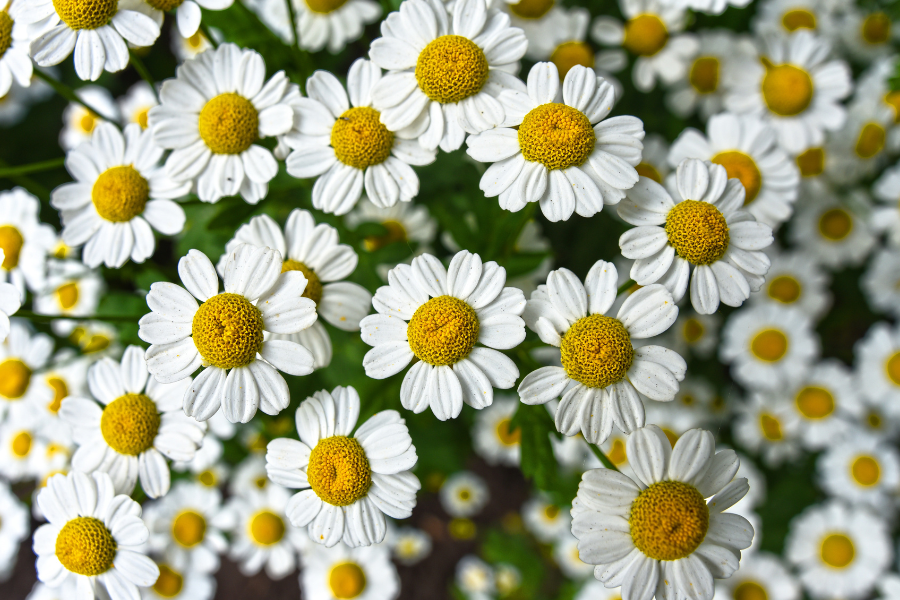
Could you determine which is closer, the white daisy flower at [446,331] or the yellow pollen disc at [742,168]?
the white daisy flower at [446,331]

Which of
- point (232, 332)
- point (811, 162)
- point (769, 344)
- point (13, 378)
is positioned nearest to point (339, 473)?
point (232, 332)

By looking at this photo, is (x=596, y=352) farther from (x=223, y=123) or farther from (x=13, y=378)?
(x=13, y=378)

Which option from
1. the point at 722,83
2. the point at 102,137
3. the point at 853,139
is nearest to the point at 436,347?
the point at 102,137

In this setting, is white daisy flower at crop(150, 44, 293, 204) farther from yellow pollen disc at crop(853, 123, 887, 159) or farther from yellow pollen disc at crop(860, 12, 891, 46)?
yellow pollen disc at crop(860, 12, 891, 46)

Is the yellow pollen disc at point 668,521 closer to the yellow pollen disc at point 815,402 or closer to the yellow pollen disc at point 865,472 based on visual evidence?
the yellow pollen disc at point 815,402

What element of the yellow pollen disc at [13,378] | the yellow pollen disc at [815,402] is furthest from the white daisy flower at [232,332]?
the yellow pollen disc at [815,402]

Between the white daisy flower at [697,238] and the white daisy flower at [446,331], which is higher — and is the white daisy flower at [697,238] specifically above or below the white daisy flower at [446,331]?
above

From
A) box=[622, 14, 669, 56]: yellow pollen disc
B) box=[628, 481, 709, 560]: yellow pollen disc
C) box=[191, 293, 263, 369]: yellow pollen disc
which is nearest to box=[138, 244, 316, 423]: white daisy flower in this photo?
box=[191, 293, 263, 369]: yellow pollen disc

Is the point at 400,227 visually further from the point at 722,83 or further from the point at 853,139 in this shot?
the point at 853,139
